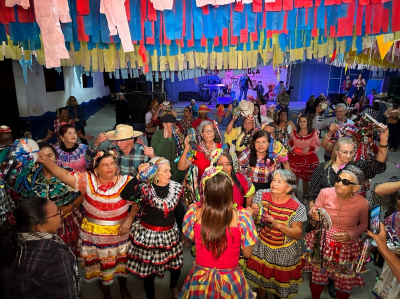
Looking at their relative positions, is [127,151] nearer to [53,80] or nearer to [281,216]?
[281,216]

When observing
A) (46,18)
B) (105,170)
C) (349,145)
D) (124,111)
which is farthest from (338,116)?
(124,111)

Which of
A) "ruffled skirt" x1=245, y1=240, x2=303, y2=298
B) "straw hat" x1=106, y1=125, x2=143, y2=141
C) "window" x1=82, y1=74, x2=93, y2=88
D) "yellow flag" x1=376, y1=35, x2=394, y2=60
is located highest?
"yellow flag" x1=376, y1=35, x2=394, y2=60

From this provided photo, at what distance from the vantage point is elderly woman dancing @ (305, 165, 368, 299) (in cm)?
227

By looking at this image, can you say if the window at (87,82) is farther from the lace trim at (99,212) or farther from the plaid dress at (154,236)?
the plaid dress at (154,236)

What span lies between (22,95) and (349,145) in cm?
747

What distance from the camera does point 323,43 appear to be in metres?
4.28

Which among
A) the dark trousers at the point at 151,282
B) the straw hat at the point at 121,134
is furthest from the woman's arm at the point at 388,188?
the straw hat at the point at 121,134

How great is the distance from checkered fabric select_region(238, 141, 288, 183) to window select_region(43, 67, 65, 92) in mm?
7245

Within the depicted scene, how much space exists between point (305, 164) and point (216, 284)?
317 cm

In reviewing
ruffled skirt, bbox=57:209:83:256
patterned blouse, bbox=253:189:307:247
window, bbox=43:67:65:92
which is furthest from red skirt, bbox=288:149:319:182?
window, bbox=43:67:65:92

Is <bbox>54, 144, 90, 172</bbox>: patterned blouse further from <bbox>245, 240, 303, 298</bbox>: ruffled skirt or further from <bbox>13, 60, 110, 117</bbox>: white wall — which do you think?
<bbox>13, 60, 110, 117</bbox>: white wall

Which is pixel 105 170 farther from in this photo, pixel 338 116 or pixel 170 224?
pixel 338 116

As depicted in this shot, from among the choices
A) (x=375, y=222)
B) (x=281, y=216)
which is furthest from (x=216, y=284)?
(x=375, y=222)

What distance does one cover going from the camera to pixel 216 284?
178cm
